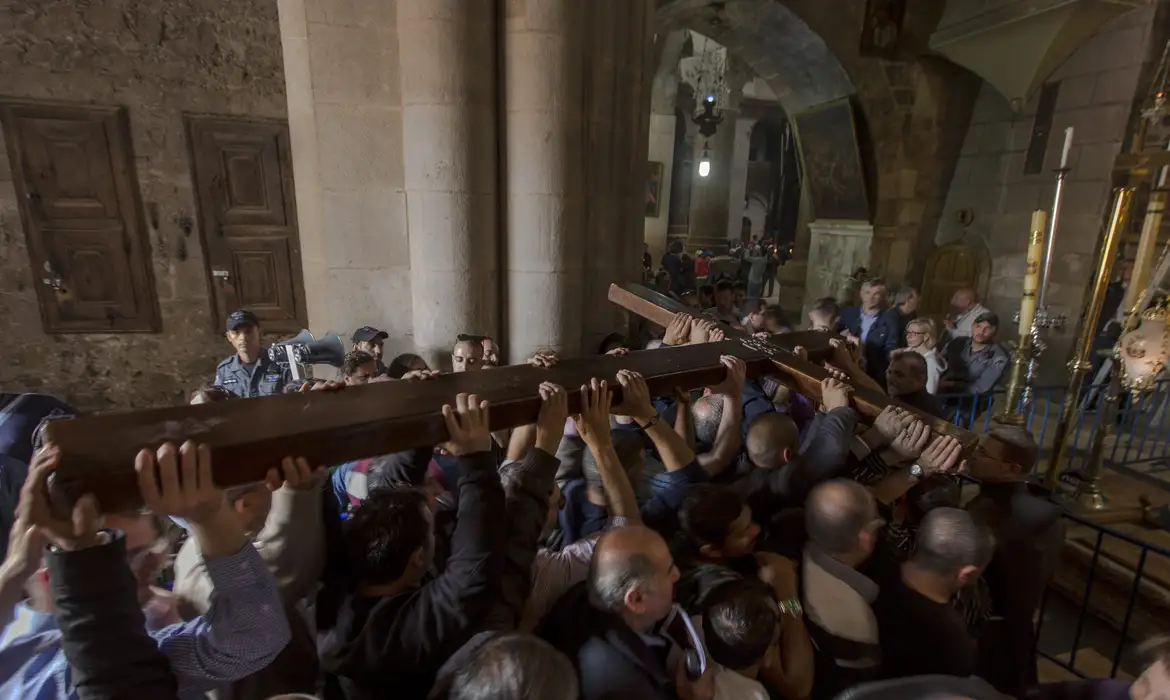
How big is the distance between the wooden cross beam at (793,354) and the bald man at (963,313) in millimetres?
2990

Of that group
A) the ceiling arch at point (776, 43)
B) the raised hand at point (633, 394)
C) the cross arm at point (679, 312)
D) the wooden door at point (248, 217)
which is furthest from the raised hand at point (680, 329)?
the ceiling arch at point (776, 43)

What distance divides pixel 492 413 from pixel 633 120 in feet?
10.6

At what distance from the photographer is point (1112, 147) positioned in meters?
5.32

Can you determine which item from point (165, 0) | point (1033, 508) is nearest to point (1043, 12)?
point (1033, 508)

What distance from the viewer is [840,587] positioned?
1.52m

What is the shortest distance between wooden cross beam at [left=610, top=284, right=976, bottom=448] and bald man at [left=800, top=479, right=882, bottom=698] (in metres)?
0.28

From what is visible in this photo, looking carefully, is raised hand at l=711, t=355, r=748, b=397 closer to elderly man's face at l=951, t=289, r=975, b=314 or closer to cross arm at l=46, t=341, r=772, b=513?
cross arm at l=46, t=341, r=772, b=513

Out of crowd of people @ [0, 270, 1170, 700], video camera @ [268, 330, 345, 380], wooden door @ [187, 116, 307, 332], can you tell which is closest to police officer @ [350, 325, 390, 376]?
video camera @ [268, 330, 345, 380]

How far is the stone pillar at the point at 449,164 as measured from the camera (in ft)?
10.8

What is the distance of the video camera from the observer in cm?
314

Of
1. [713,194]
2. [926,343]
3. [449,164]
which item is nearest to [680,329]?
[449,164]

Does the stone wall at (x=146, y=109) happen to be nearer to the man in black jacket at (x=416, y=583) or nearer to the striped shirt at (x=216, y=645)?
the striped shirt at (x=216, y=645)

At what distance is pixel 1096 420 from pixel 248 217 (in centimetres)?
655

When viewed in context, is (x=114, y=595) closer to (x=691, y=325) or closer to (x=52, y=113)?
(x=691, y=325)
